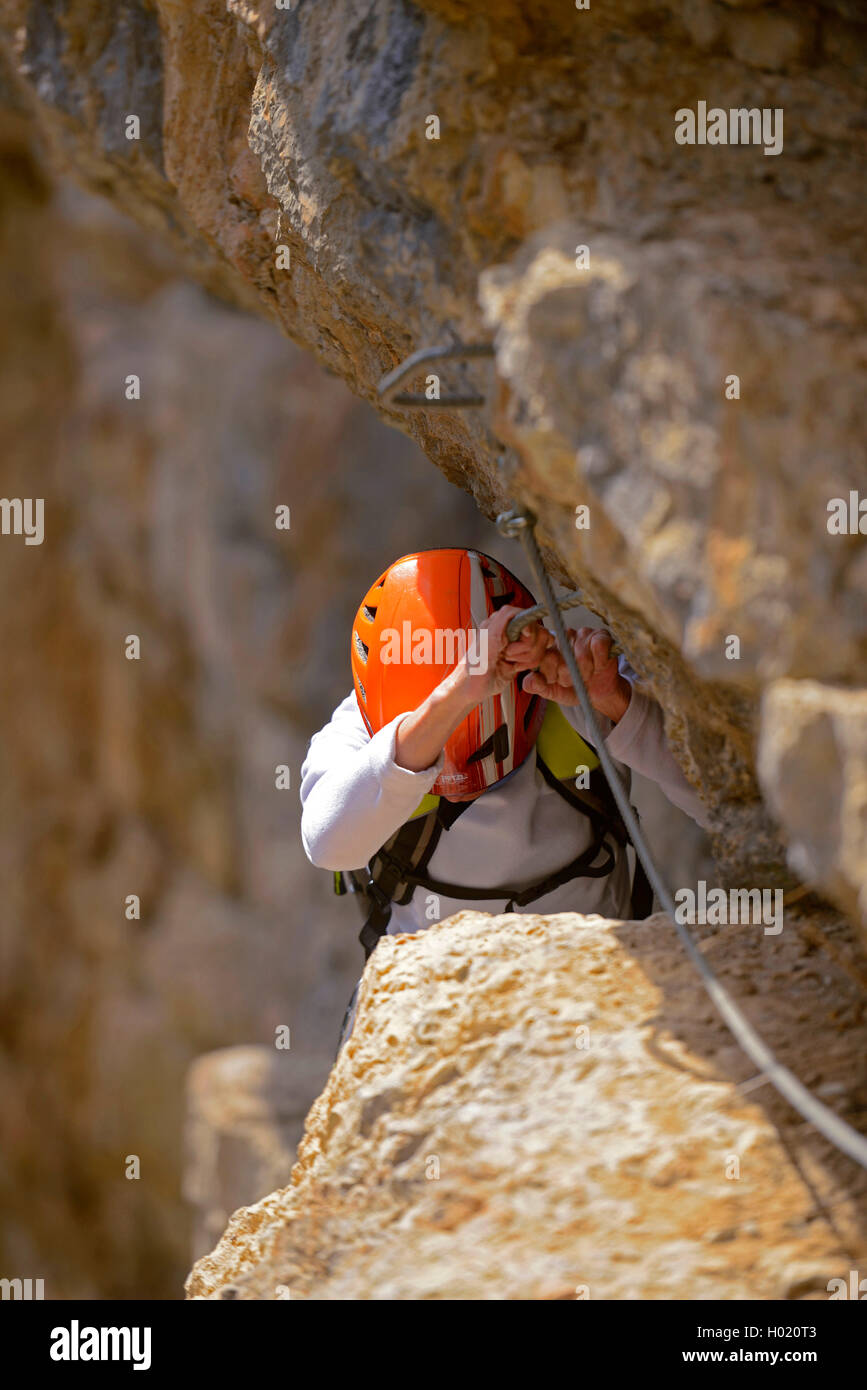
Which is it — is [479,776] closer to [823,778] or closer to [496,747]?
[496,747]

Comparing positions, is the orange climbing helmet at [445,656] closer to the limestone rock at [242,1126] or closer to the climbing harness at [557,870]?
the climbing harness at [557,870]

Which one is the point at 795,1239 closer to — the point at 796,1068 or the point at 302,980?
the point at 796,1068

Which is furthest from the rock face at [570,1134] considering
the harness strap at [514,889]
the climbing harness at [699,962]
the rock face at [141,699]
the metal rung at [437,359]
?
the rock face at [141,699]

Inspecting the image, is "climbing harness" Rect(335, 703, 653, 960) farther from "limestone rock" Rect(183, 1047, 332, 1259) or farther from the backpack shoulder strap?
"limestone rock" Rect(183, 1047, 332, 1259)

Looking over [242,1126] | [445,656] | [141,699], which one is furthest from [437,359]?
[141,699]

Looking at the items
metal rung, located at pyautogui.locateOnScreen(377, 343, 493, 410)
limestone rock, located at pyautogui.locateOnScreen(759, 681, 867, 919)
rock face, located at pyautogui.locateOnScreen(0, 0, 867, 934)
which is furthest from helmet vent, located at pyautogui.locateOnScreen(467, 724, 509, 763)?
limestone rock, located at pyautogui.locateOnScreen(759, 681, 867, 919)

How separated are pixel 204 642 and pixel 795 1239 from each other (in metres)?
6.77

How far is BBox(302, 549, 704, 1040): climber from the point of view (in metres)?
2.58

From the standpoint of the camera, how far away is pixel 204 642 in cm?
797

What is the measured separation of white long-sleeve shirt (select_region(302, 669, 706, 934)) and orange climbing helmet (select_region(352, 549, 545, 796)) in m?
0.07

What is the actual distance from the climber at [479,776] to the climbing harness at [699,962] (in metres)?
0.28

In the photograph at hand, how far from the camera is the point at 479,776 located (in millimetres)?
2738

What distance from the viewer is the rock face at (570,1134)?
1655 mm

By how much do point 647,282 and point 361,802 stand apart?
1.30 metres
